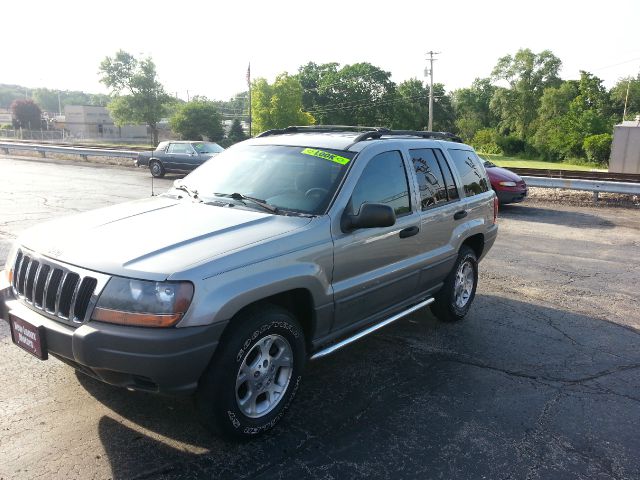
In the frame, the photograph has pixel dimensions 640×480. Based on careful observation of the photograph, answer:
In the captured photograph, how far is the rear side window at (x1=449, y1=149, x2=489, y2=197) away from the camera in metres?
5.58

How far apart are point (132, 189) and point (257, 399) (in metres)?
13.8

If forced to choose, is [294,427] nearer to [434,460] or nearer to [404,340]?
[434,460]

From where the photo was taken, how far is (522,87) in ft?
253

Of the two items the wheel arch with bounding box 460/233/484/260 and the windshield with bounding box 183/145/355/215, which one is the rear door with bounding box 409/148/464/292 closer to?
the wheel arch with bounding box 460/233/484/260

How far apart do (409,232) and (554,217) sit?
32.1ft

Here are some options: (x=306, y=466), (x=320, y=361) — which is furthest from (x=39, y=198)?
(x=306, y=466)

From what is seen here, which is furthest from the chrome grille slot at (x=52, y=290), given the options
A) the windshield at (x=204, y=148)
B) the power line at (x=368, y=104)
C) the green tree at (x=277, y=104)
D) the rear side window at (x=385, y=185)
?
the power line at (x=368, y=104)

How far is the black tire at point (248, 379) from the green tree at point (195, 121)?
242 feet

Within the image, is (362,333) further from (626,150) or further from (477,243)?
(626,150)

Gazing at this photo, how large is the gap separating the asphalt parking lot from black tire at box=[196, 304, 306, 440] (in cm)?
15

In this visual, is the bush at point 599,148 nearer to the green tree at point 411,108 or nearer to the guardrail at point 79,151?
the green tree at point 411,108

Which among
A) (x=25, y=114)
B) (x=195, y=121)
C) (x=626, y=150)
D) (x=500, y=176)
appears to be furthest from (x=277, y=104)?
(x=500, y=176)

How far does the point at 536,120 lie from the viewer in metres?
73.9

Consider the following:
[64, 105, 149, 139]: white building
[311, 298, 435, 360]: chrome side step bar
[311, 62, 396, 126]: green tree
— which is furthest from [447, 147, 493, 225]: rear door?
[64, 105, 149, 139]: white building
